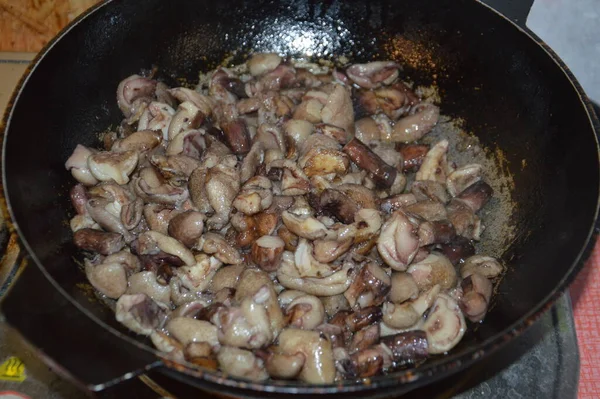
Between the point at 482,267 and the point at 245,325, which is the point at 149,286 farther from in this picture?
the point at 482,267

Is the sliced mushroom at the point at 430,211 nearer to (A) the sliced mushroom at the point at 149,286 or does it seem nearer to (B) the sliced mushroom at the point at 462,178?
(B) the sliced mushroom at the point at 462,178

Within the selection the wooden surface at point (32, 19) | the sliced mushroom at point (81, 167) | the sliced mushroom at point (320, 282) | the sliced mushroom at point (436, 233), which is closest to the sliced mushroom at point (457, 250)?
the sliced mushroom at point (436, 233)

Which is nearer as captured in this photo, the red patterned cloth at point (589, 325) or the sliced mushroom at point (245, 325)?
the sliced mushroom at point (245, 325)

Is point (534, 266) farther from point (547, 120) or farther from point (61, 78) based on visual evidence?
point (61, 78)

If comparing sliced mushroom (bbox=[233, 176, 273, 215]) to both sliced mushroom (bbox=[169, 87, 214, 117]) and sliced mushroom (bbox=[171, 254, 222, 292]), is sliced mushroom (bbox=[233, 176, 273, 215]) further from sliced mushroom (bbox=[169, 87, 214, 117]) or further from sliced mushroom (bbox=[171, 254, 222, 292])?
sliced mushroom (bbox=[169, 87, 214, 117])

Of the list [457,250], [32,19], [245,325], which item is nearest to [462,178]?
[457,250]

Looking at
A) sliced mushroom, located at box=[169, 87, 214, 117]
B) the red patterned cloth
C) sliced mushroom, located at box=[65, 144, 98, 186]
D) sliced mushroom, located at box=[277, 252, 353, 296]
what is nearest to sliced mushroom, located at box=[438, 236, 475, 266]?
sliced mushroom, located at box=[277, 252, 353, 296]

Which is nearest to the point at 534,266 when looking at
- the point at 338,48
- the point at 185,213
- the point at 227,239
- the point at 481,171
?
the point at 481,171
